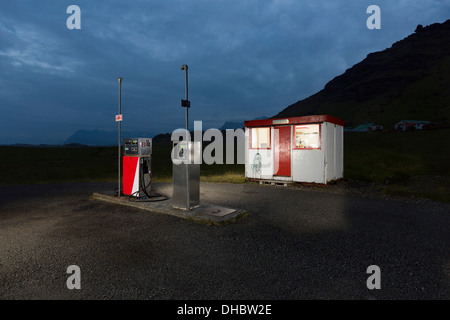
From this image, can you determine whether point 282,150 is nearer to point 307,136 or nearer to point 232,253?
point 307,136

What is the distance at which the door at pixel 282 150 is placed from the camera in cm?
1125

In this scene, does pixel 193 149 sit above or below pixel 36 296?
above

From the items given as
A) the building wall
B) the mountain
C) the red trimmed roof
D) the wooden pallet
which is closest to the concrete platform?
the wooden pallet

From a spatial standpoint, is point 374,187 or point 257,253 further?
point 374,187

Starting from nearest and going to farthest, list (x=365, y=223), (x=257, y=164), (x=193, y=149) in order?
(x=365, y=223) < (x=193, y=149) < (x=257, y=164)

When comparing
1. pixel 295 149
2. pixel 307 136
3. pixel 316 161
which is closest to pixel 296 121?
pixel 307 136

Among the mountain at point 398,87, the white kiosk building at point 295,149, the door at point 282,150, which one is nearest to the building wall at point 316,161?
the white kiosk building at point 295,149

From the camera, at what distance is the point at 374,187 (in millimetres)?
10445

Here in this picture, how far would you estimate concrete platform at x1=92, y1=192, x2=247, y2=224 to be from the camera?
5.84 m

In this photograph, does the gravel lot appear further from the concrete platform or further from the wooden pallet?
the wooden pallet

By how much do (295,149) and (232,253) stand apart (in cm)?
782

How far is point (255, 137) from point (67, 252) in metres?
9.47
